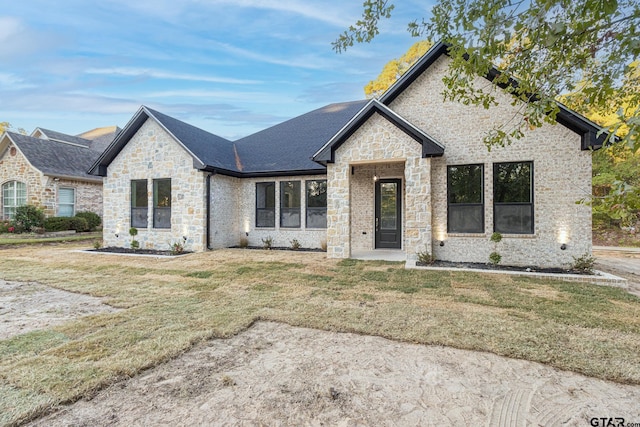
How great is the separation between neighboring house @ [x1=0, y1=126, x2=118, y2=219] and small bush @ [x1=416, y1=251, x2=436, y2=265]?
1828 centimetres

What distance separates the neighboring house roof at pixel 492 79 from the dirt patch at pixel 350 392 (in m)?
5.98

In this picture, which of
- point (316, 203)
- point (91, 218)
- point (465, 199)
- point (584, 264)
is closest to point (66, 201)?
point (91, 218)

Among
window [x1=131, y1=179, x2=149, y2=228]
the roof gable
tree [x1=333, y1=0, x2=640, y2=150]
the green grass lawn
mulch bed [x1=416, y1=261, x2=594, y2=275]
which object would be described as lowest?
the green grass lawn

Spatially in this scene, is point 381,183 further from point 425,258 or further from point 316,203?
point 425,258

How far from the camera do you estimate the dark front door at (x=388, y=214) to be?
37.7ft

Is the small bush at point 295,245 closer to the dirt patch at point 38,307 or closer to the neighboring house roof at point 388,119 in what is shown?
the neighboring house roof at point 388,119

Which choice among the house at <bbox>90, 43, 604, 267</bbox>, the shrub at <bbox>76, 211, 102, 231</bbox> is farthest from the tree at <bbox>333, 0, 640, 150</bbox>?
the shrub at <bbox>76, 211, 102, 231</bbox>

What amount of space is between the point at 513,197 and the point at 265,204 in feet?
29.5

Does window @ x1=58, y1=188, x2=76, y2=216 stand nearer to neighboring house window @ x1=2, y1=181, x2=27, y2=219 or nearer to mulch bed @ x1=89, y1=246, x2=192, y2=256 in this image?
neighboring house window @ x1=2, y1=181, x2=27, y2=219

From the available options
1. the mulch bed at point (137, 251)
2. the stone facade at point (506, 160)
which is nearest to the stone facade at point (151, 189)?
the mulch bed at point (137, 251)

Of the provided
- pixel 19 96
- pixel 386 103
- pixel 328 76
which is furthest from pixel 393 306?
pixel 19 96

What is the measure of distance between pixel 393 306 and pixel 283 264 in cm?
453

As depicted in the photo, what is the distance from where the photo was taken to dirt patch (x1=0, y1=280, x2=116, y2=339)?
13.7 ft

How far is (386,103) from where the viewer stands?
9.75 m
